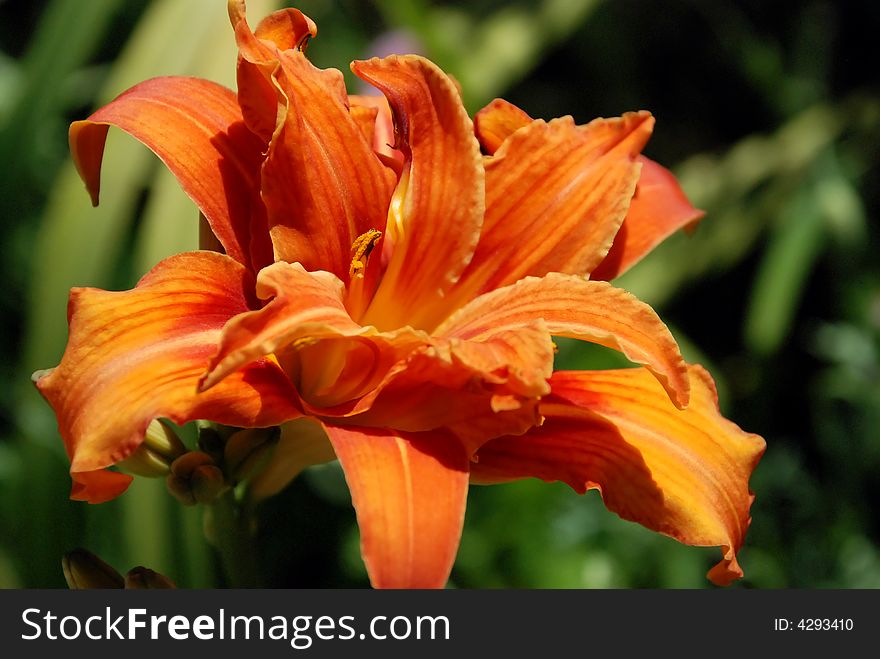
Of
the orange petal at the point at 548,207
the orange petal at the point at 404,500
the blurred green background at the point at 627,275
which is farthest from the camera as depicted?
the blurred green background at the point at 627,275

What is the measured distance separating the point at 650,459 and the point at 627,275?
4.94 ft

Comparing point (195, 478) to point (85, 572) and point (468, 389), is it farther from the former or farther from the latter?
point (468, 389)

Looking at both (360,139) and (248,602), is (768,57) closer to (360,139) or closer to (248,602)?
(360,139)

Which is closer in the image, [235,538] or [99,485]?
[99,485]

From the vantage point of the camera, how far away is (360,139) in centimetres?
82

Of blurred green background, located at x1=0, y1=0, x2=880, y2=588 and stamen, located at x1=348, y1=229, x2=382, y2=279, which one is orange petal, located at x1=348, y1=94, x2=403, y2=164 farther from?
blurred green background, located at x1=0, y1=0, x2=880, y2=588

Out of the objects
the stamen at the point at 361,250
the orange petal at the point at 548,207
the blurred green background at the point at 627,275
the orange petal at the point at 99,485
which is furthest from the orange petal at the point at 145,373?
the blurred green background at the point at 627,275

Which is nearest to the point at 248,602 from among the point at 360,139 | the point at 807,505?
the point at 360,139

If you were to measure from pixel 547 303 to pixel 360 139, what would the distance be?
211 millimetres

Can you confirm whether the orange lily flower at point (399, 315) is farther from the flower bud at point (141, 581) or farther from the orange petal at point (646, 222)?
the flower bud at point (141, 581)

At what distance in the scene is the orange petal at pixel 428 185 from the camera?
2.64ft

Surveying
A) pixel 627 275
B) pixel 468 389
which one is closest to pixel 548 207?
pixel 468 389

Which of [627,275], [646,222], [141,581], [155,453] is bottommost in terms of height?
[141,581]

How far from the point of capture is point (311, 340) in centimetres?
76
